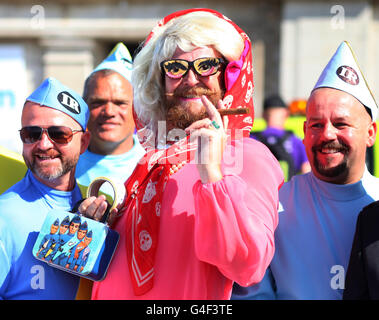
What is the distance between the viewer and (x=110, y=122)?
135 inches

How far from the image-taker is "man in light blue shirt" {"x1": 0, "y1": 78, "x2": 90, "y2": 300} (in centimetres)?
209

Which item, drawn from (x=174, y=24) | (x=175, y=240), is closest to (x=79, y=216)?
(x=175, y=240)

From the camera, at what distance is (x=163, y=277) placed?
1826mm

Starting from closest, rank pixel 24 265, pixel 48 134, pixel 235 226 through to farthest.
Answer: pixel 235 226
pixel 24 265
pixel 48 134

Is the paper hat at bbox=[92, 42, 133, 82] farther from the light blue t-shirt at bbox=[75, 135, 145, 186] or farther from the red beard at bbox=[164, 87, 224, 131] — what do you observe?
the red beard at bbox=[164, 87, 224, 131]

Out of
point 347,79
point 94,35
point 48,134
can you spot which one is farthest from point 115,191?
point 94,35

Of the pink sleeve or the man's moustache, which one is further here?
the man's moustache

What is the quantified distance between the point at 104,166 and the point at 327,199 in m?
1.53

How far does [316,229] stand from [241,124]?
53 cm

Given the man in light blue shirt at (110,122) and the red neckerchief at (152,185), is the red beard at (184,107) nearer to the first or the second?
the red neckerchief at (152,185)

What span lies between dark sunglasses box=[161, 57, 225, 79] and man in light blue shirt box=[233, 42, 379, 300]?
1.66 feet

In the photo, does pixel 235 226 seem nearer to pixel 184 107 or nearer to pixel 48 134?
pixel 184 107

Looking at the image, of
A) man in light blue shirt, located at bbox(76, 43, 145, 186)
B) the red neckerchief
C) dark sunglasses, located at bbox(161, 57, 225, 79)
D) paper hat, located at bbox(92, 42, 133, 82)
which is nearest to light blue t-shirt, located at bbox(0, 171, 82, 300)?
the red neckerchief
